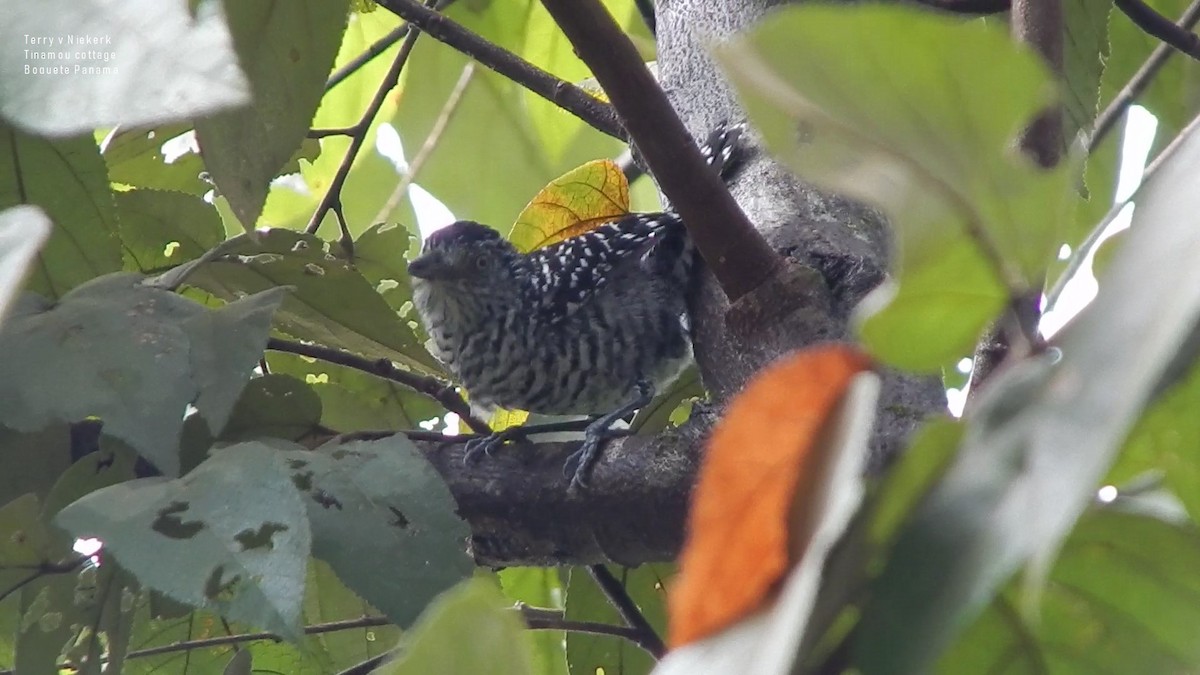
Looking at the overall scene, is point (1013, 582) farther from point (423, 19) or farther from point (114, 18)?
point (423, 19)

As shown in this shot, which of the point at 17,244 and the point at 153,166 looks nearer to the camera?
the point at 17,244

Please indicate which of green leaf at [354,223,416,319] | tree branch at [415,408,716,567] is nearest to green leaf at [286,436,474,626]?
tree branch at [415,408,716,567]

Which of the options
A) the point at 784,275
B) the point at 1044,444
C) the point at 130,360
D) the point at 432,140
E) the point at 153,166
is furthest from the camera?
the point at 432,140

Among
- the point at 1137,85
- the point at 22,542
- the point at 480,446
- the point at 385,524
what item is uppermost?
the point at 22,542

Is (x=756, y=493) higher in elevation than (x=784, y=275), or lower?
higher

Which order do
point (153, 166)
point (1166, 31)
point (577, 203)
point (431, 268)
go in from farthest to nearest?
point (431, 268) → point (577, 203) → point (153, 166) → point (1166, 31)

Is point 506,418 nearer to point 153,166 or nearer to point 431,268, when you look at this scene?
point 431,268

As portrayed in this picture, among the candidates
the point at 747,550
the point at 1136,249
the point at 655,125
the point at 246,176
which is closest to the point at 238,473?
the point at 246,176

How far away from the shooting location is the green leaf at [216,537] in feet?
2.15

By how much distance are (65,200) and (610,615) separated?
68cm

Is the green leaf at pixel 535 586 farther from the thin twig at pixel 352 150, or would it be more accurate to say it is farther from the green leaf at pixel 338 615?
the thin twig at pixel 352 150

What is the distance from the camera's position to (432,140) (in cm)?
211

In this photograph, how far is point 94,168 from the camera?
1.05 metres

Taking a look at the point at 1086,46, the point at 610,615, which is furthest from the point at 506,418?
the point at 1086,46
